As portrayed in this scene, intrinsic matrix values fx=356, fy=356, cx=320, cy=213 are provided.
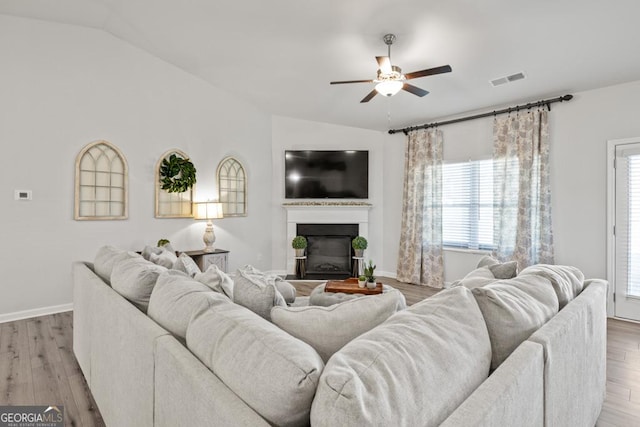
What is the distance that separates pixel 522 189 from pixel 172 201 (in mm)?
4892

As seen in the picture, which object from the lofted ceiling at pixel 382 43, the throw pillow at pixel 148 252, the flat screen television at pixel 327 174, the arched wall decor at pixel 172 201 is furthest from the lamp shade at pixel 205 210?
the throw pillow at pixel 148 252

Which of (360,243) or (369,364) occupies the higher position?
(369,364)

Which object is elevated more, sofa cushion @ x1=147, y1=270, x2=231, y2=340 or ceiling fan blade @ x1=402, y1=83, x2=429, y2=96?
ceiling fan blade @ x1=402, y1=83, x2=429, y2=96

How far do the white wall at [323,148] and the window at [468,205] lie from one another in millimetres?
1227

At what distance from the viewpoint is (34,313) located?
415cm

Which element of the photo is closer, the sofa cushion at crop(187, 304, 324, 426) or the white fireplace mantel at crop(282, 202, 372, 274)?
the sofa cushion at crop(187, 304, 324, 426)

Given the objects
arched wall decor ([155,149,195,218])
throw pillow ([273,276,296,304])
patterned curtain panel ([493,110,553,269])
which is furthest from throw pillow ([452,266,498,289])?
arched wall decor ([155,149,195,218])

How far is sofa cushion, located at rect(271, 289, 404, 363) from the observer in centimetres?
118

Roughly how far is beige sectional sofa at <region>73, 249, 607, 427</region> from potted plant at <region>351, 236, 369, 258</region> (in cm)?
431

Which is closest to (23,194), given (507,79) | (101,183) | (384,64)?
(101,183)

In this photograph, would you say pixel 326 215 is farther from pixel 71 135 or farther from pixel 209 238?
pixel 71 135

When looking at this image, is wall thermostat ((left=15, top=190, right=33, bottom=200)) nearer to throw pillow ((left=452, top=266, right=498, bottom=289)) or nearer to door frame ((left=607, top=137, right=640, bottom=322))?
throw pillow ((left=452, top=266, right=498, bottom=289))

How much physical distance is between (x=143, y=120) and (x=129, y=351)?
426 centimetres

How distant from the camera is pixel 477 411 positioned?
0.82 m
